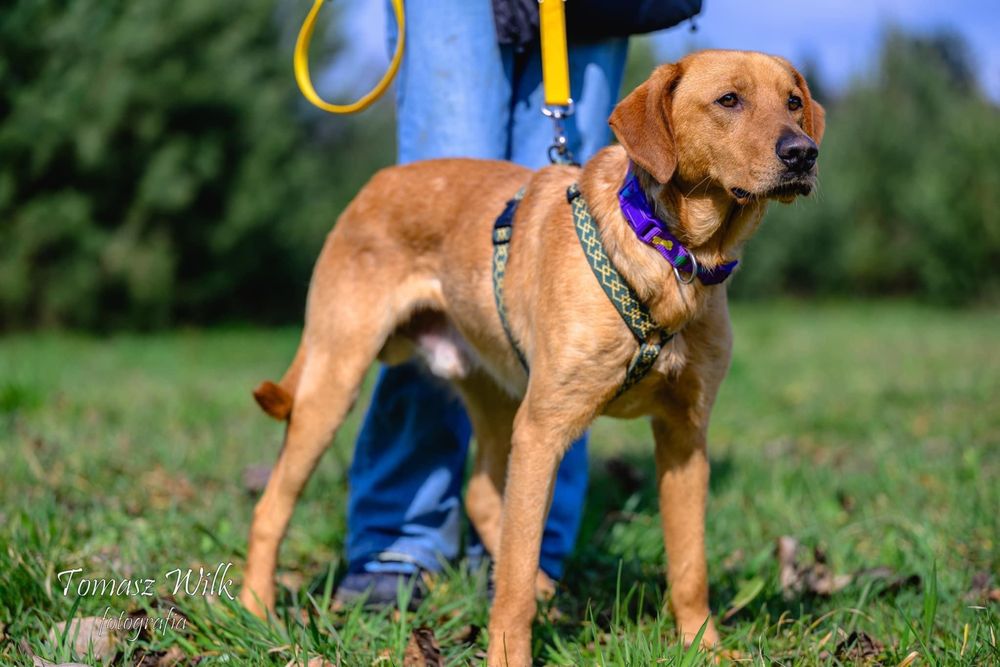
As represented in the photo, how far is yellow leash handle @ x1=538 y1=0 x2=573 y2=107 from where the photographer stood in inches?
127

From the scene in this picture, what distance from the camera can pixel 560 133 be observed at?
11.3ft

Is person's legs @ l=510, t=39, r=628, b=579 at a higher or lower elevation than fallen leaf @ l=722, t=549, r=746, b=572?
higher

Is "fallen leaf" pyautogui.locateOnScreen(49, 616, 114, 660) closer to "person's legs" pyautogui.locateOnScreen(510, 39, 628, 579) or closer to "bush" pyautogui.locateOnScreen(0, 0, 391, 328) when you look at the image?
"person's legs" pyautogui.locateOnScreen(510, 39, 628, 579)

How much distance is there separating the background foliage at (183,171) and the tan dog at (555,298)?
8703 millimetres

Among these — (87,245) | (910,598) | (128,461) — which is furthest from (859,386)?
(87,245)

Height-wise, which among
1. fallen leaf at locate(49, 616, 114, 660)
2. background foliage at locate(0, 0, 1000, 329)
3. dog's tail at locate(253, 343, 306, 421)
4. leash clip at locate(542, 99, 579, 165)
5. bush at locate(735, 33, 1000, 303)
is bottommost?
bush at locate(735, 33, 1000, 303)

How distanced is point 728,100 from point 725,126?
81 millimetres

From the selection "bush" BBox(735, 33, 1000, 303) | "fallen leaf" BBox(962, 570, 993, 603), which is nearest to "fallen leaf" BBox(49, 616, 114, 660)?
"fallen leaf" BBox(962, 570, 993, 603)

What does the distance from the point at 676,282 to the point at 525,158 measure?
122cm

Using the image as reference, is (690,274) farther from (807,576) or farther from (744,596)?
(807,576)

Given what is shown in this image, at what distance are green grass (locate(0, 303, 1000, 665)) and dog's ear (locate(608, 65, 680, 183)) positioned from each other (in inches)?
46.1

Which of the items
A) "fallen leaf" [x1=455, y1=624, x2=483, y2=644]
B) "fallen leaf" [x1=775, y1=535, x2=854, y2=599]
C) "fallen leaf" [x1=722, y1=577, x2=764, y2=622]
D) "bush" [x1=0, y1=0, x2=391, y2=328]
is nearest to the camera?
"fallen leaf" [x1=455, y1=624, x2=483, y2=644]

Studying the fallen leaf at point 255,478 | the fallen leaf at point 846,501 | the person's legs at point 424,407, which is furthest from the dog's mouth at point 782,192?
the fallen leaf at point 255,478

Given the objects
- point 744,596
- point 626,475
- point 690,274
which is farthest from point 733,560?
point 690,274
